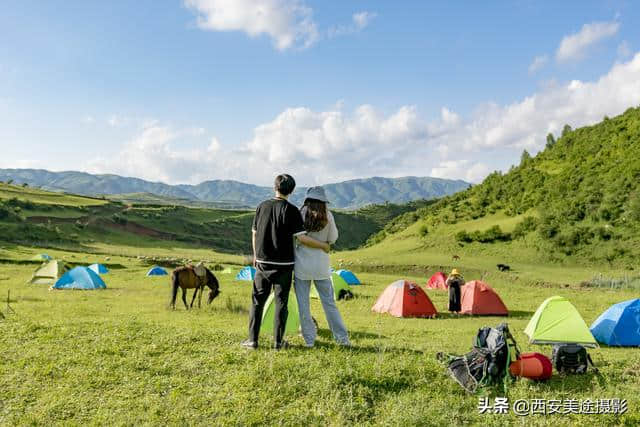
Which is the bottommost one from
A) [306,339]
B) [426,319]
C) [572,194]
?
[426,319]

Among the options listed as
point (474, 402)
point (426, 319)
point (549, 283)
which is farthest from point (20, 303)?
point (549, 283)

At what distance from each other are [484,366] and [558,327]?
18.0 ft

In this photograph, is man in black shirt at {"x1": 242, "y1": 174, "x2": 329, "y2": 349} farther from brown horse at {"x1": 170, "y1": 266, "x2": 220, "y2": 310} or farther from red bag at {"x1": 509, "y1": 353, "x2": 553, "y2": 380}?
brown horse at {"x1": 170, "y1": 266, "x2": 220, "y2": 310}

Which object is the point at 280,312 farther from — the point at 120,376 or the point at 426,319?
the point at 426,319

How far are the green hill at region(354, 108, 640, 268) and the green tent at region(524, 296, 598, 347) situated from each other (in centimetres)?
3475

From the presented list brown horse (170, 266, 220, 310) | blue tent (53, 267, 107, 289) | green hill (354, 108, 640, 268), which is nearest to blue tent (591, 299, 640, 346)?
brown horse (170, 266, 220, 310)

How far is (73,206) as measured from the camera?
99.6m

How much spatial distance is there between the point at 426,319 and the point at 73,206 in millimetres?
99358

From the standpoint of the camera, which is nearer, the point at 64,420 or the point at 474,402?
the point at 64,420

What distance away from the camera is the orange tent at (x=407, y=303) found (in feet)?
60.2

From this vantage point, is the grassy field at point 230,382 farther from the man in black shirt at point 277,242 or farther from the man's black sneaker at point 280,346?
the man in black shirt at point 277,242

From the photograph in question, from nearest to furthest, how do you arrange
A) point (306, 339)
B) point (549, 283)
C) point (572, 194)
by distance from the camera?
point (306, 339) < point (549, 283) < point (572, 194)

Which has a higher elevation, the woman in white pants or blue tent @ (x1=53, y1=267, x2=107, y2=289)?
the woman in white pants

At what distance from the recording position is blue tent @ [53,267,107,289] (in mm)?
25000
